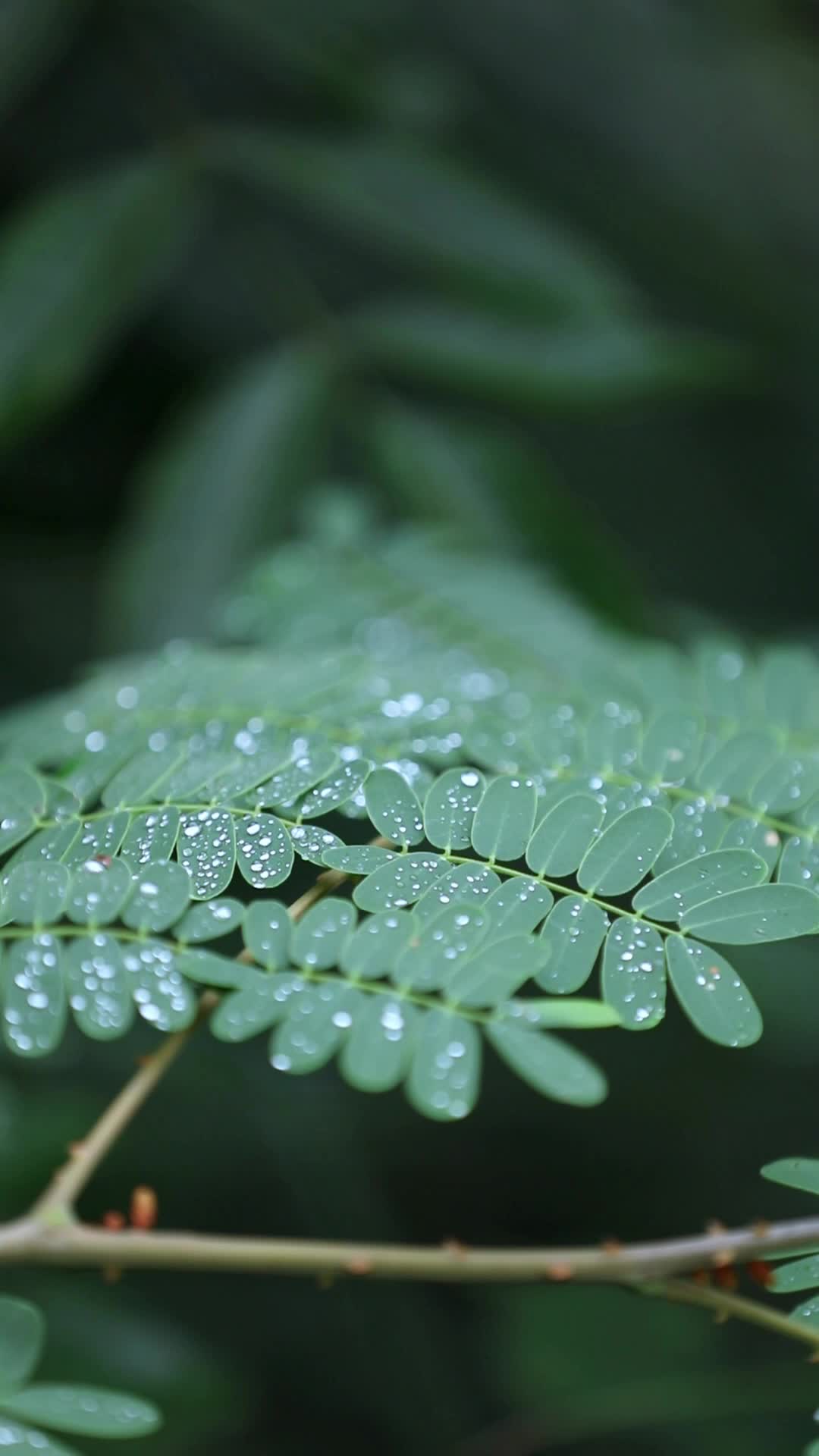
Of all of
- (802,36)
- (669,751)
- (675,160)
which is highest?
(802,36)

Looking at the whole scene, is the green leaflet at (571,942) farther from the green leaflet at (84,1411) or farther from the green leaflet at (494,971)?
the green leaflet at (84,1411)

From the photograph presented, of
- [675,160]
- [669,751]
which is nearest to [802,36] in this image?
[675,160]

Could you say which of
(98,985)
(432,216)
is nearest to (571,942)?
(98,985)

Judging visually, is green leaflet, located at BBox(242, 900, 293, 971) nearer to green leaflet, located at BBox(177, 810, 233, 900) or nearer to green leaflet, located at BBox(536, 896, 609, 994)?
green leaflet, located at BBox(177, 810, 233, 900)

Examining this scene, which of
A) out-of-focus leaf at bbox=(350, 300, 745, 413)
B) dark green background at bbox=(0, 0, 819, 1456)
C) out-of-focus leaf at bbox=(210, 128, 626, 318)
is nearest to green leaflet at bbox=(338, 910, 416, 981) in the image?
dark green background at bbox=(0, 0, 819, 1456)

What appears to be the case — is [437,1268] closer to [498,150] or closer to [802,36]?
[498,150]

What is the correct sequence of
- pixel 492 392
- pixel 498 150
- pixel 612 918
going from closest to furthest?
pixel 612 918 < pixel 492 392 < pixel 498 150

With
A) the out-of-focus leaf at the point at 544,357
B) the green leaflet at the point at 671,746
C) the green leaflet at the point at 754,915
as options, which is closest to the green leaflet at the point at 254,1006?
the green leaflet at the point at 754,915
